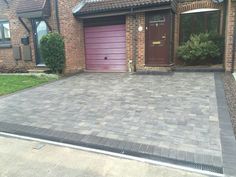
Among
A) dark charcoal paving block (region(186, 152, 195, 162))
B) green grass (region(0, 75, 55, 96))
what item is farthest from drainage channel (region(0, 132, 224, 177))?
green grass (region(0, 75, 55, 96))

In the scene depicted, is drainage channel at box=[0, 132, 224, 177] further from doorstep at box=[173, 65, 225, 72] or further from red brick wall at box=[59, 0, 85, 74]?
red brick wall at box=[59, 0, 85, 74]

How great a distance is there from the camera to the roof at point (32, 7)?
35.1 feet

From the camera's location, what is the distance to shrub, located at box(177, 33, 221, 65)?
407 inches

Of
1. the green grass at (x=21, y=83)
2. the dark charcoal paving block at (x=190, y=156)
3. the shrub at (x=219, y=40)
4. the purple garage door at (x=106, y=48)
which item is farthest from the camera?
the purple garage door at (x=106, y=48)

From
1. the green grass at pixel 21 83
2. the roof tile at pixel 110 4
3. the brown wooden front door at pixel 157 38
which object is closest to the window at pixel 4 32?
the green grass at pixel 21 83

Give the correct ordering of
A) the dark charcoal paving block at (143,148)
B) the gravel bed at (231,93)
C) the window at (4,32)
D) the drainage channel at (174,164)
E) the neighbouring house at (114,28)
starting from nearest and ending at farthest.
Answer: the drainage channel at (174,164) < the dark charcoal paving block at (143,148) < the gravel bed at (231,93) < the neighbouring house at (114,28) < the window at (4,32)

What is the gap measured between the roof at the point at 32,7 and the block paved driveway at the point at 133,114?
397 cm

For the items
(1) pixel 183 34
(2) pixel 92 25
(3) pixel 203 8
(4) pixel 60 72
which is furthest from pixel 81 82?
(3) pixel 203 8

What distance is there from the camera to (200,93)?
6.81m

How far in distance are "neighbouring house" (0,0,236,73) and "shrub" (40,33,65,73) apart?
53 centimetres

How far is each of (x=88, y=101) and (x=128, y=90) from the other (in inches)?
61.4

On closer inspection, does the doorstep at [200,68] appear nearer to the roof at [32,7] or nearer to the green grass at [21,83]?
the green grass at [21,83]

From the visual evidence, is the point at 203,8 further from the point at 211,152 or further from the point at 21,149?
the point at 21,149

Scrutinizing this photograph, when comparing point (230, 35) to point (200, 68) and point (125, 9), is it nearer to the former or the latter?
point (200, 68)
